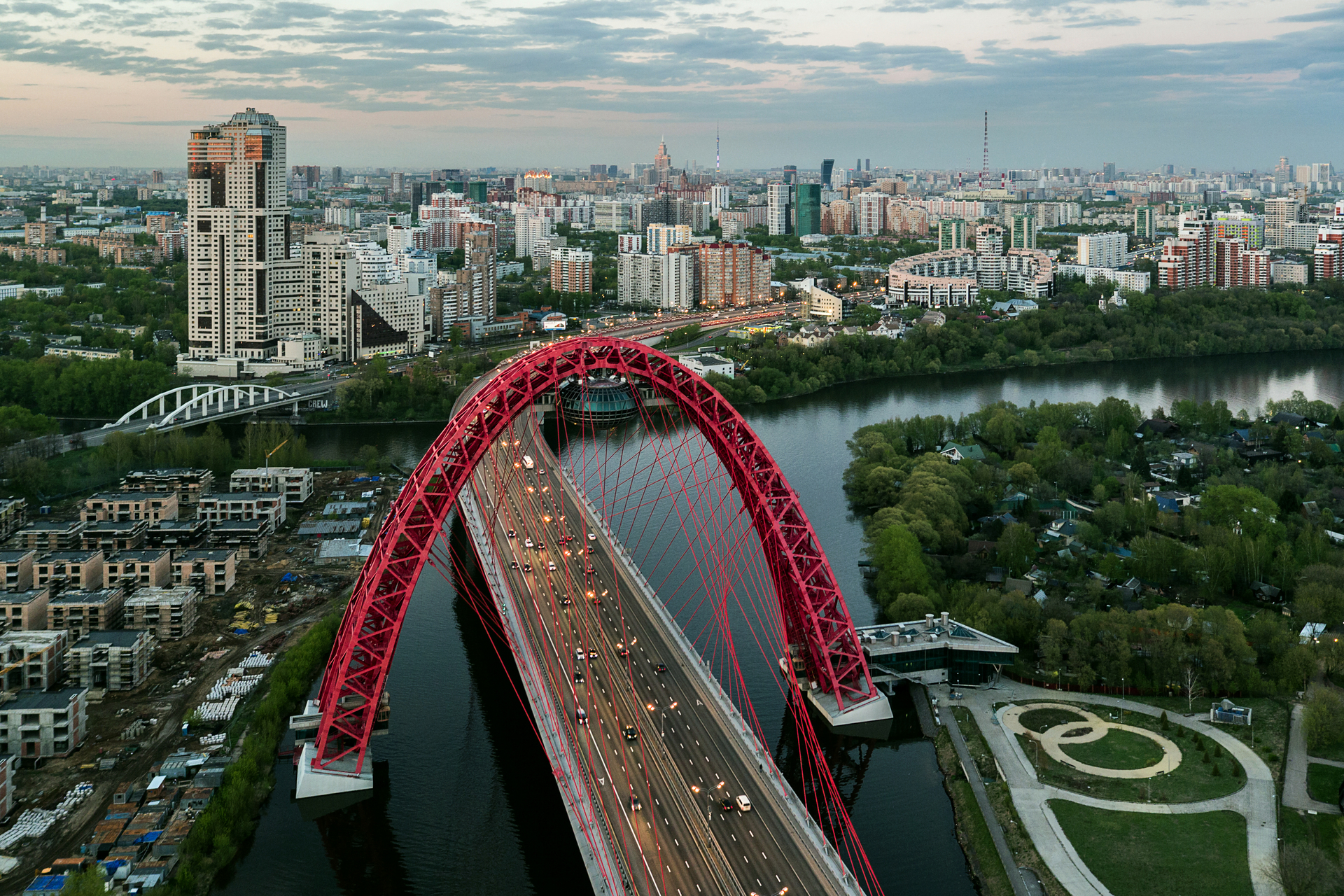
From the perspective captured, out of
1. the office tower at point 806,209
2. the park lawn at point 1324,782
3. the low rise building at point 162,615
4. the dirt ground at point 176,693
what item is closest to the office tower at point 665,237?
the office tower at point 806,209

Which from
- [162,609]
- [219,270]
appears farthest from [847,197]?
[162,609]

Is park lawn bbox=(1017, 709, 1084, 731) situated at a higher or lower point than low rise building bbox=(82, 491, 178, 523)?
lower

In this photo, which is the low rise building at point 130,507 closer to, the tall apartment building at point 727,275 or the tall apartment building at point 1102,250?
the tall apartment building at point 727,275

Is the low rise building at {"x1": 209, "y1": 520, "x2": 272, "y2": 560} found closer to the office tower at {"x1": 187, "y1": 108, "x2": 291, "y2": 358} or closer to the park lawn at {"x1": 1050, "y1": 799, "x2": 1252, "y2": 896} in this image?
the park lawn at {"x1": 1050, "y1": 799, "x2": 1252, "y2": 896}

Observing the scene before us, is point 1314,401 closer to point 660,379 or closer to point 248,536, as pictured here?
point 660,379

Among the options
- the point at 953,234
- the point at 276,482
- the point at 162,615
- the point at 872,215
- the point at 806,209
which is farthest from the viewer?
the point at 872,215

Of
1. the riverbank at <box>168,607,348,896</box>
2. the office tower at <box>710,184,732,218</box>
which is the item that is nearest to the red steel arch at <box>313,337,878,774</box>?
the riverbank at <box>168,607,348,896</box>

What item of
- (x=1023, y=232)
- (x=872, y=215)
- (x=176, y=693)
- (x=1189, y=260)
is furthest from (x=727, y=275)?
(x=176, y=693)

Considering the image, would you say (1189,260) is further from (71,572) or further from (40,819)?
(40,819)
